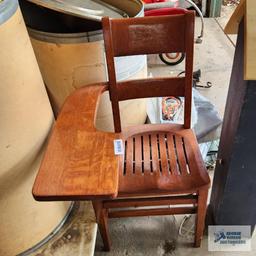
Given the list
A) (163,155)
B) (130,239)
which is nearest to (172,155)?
(163,155)

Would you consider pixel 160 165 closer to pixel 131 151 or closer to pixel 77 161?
pixel 131 151

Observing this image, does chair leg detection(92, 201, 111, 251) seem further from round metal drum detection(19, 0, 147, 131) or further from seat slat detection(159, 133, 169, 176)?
round metal drum detection(19, 0, 147, 131)

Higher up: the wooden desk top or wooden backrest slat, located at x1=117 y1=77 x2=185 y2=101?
the wooden desk top

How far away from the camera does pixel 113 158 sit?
2.88 ft

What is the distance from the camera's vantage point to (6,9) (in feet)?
2.62

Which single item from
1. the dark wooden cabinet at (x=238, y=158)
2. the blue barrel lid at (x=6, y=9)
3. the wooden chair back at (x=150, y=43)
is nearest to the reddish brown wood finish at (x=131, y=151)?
the wooden chair back at (x=150, y=43)

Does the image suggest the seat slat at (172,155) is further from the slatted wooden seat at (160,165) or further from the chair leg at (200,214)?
the chair leg at (200,214)

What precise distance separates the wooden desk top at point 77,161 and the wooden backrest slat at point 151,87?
0.18 metres

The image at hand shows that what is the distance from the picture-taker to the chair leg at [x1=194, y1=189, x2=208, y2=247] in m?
1.12

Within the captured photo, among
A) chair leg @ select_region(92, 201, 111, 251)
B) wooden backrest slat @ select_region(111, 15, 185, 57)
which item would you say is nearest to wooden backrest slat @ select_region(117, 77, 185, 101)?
wooden backrest slat @ select_region(111, 15, 185, 57)

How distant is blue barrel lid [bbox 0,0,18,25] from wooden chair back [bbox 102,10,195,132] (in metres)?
0.33

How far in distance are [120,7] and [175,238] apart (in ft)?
3.73

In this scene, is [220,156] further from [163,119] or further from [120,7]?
Result: [120,7]

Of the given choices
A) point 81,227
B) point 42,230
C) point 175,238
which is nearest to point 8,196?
point 42,230
